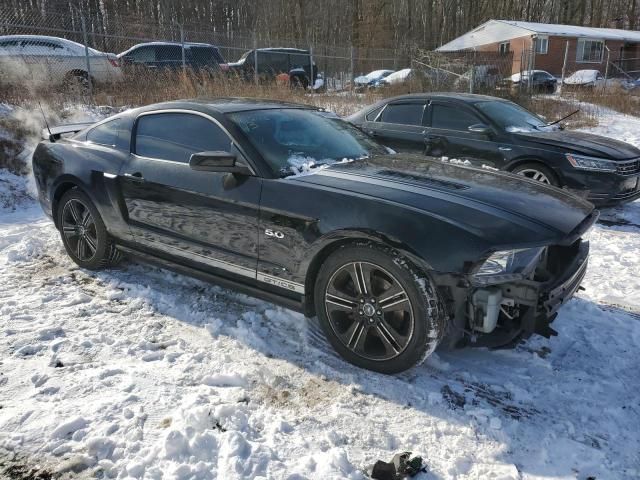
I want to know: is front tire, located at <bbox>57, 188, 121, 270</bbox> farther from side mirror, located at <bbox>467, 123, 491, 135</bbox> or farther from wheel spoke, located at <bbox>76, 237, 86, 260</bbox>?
side mirror, located at <bbox>467, 123, 491, 135</bbox>

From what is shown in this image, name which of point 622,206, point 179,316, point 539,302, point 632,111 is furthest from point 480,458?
point 632,111

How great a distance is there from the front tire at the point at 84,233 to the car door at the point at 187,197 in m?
0.46

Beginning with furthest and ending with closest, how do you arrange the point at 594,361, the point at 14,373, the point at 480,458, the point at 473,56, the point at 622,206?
1. the point at 473,56
2. the point at 622,206
3. the point at 594,361
4. the point at 14,373
5. the point at 480,458

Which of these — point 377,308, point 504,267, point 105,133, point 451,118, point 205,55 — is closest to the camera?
point 504,267

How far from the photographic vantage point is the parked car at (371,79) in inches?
751

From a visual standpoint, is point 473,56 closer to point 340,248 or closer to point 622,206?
point 622,206

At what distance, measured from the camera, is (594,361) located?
319 centimetres

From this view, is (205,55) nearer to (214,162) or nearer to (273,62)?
(273,62)

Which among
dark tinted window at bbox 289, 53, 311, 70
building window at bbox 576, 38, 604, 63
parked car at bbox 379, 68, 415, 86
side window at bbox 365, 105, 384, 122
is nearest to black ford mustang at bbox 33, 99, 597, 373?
side window at bbox 365, 105, 384, 122

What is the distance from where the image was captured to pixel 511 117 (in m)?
7.11

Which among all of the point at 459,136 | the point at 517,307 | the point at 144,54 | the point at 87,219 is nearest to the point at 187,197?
the point at 87,219

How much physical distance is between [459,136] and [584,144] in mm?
1555

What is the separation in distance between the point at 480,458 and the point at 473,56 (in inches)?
696

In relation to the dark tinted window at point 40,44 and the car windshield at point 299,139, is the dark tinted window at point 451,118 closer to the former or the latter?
the car windshield at point 299,139
